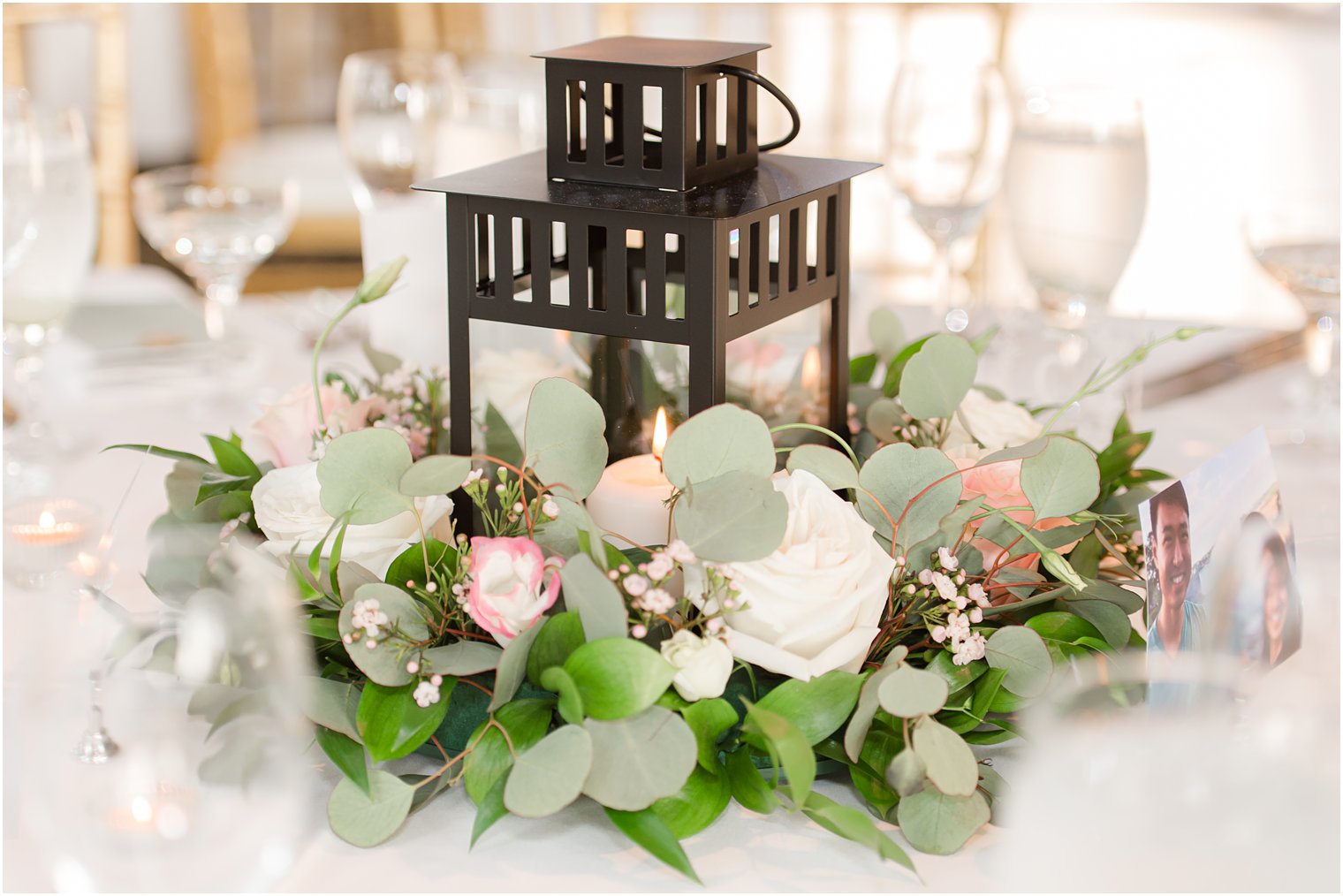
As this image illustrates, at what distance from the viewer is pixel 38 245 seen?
3.50 ft

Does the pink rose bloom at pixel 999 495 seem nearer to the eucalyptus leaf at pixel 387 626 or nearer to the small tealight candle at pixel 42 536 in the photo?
the eucalyptus leaf at pixel 387 626

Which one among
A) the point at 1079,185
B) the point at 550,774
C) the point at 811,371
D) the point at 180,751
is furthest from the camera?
the point at 1079,185

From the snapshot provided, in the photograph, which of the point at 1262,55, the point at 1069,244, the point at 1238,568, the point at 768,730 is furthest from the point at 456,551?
the point at 1262,55

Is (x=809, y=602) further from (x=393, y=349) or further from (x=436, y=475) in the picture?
(x=393, y=349)

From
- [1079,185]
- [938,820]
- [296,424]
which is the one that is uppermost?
[1079,185]

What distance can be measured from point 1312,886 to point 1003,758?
27 cm

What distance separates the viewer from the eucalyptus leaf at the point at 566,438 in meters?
0.63

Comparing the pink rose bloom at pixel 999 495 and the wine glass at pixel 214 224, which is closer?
the pink rose bloom at pixel 999 495

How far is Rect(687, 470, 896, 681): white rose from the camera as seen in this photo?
58 cm

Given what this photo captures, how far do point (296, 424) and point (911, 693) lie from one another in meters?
0.43

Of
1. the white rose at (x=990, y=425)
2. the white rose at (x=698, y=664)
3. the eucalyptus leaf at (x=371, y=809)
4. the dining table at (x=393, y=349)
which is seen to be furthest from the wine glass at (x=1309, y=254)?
the eucalyptus leaf at (x=371, y=809)

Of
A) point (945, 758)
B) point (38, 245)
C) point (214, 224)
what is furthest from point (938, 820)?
point (214, 224)

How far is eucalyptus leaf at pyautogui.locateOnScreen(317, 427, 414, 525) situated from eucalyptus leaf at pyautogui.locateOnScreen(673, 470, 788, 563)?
0.44 feet

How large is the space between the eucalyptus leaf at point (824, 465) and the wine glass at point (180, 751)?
0.28 m
